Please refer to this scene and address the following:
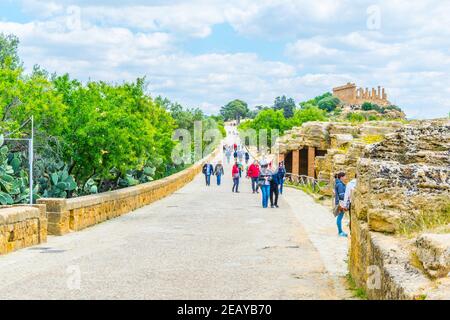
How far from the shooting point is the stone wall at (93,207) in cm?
1415

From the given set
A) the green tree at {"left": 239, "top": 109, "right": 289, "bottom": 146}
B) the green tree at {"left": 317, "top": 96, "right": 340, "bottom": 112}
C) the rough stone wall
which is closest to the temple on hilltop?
the green tree at {"left": 317, "top": 96, "right": 340, "bottom": 112}

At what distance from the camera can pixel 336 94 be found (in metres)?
166

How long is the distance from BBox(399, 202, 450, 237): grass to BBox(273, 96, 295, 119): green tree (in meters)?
162

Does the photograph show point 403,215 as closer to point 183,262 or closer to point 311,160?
point 183,262

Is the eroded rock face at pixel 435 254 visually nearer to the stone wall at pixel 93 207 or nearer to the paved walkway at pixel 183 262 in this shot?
the paved walkway at pixel 183 262

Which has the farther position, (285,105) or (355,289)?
(285,105)

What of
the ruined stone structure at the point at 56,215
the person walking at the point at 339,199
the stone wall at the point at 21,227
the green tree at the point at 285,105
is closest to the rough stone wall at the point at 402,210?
the person walking at the point at 339,199

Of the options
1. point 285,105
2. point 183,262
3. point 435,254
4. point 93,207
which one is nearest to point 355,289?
point 435,254

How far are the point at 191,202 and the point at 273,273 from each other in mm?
15757

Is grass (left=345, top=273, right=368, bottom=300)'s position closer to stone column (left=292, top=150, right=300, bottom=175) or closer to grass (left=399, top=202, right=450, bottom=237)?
grass (left=399, top=202, right=450, bottom=237)

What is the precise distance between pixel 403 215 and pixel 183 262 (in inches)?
152

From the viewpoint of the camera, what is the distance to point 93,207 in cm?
1661
